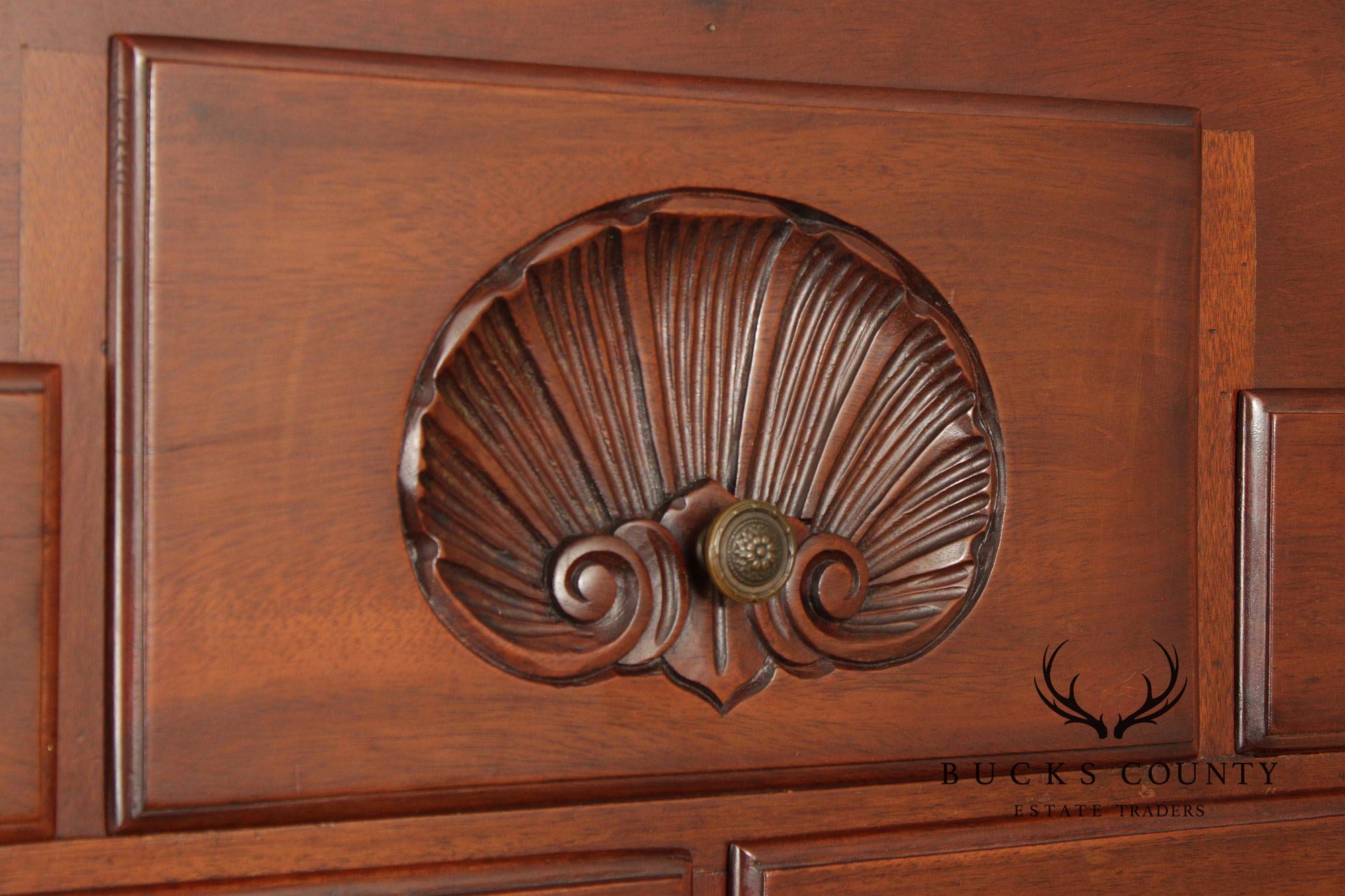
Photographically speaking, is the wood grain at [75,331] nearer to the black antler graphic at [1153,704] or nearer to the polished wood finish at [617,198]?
the polished wood finish at [617,198]

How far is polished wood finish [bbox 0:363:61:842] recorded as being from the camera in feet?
1.42

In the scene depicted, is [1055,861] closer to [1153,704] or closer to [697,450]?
[1153,704]

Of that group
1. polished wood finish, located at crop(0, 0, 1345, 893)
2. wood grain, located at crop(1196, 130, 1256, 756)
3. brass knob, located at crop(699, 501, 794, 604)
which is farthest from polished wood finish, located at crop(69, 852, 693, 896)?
wood grain, located at crop(1196, 130, 1256, 756)

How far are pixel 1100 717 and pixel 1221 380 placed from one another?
16 centimetres

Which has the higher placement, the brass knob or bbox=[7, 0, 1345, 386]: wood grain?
bbox=[7, 0, 1345, 386]: wood grain

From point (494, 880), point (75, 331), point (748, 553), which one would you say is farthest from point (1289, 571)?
point (75, 331)

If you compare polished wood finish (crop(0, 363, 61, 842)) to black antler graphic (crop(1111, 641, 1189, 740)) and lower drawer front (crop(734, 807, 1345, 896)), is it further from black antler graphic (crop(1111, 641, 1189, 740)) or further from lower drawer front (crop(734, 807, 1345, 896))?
black antler graphic (crop(1111, 641, 1189, 740))

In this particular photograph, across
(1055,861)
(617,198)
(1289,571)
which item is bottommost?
(1055,861)

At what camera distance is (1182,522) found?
21.7 inches

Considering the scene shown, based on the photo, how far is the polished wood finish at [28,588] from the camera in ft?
1.42

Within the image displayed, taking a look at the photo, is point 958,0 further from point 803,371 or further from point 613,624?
point 613,624

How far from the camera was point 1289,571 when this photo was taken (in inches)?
21.9

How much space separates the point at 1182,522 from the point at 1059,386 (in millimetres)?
85

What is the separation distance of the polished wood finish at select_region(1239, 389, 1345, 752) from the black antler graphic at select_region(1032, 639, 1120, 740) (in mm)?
77
